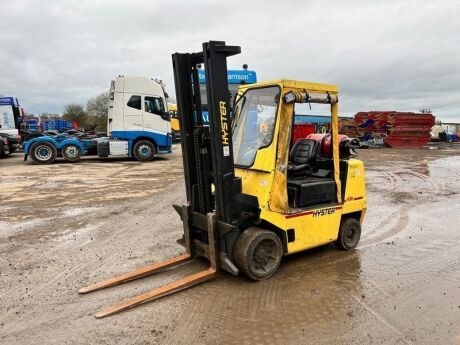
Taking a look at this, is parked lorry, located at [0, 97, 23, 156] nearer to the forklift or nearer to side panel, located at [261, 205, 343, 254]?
the forklift

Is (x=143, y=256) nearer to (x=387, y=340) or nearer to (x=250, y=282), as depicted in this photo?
(x=250, y=282)

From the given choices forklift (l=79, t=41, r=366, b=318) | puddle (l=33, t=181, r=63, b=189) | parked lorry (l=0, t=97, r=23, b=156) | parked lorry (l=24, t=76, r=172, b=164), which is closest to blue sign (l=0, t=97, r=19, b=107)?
parked lorry (l=0, t=97, r=23, b=156)

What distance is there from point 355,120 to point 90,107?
3212cm

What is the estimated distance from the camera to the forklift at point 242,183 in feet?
13.3

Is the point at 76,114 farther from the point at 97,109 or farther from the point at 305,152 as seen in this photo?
the point at 305,152

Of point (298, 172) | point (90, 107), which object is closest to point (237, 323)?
point (298, 172)

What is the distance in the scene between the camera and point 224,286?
417 centimetres

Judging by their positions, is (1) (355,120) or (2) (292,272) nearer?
(2) (292,272)

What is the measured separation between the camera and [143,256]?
5246 mm

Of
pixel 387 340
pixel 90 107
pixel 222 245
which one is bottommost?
pixel 387 340

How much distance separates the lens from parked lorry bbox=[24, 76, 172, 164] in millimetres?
16047

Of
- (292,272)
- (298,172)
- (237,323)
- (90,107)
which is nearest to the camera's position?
(237,323)

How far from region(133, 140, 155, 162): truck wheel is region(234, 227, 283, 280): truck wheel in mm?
13455

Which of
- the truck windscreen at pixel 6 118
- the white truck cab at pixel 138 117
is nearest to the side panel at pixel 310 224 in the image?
the white truck cab at pixel 138 117
